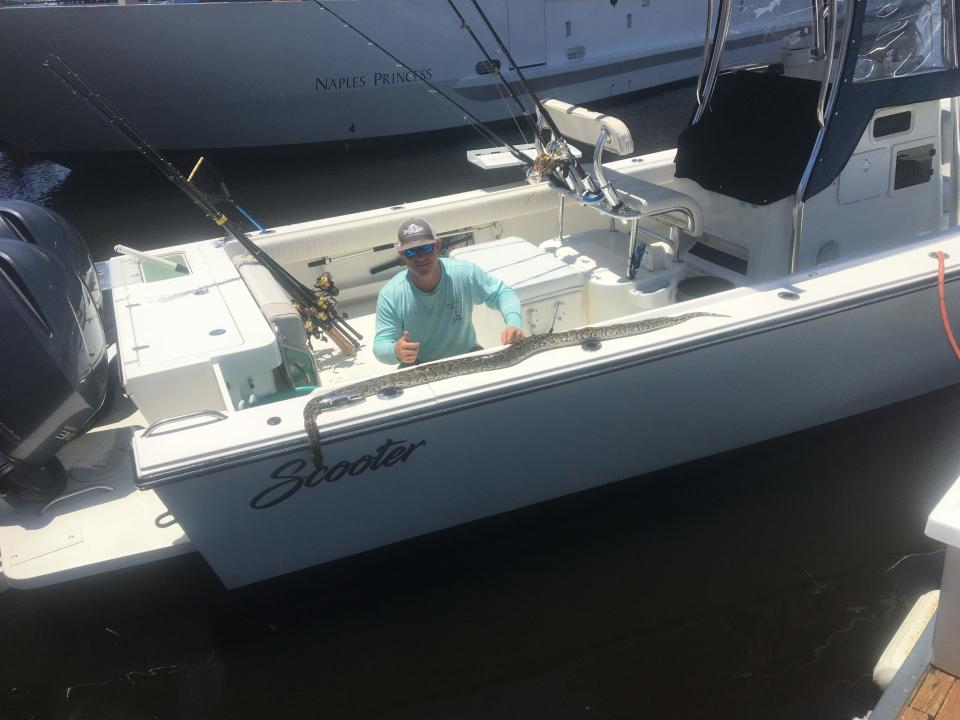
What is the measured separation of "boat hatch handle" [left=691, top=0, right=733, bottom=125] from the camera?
3.96 meters

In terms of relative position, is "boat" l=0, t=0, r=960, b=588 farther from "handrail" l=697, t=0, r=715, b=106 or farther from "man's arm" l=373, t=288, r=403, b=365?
"man's arm" l=373, t=288, r=403, b=365

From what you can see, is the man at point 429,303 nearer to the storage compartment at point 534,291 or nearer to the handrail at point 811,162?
the storage compartment at point 534,291

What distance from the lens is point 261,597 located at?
11.4 feet

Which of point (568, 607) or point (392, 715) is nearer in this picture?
point (392, 715)

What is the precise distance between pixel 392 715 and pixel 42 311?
2.13 meters

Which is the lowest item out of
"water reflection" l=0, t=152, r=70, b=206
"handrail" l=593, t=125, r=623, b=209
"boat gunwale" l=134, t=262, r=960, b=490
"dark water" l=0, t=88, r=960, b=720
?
"dark water" l=0, t=88, r=960, b=720

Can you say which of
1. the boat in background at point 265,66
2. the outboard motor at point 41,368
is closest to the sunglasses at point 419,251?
the outboard motor at point 41,368

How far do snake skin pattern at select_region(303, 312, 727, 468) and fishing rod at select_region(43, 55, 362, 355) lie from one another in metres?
1.10

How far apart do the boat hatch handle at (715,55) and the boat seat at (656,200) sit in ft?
1.87

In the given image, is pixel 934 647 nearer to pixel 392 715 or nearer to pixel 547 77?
pixel 392 715

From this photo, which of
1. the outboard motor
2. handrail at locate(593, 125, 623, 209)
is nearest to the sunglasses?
handrail at locate(593, 125, 623, 209)

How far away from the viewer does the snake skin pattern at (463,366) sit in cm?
285

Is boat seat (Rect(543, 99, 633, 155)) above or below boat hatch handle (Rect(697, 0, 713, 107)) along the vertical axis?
below

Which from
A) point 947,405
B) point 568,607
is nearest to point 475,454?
point 568,607
